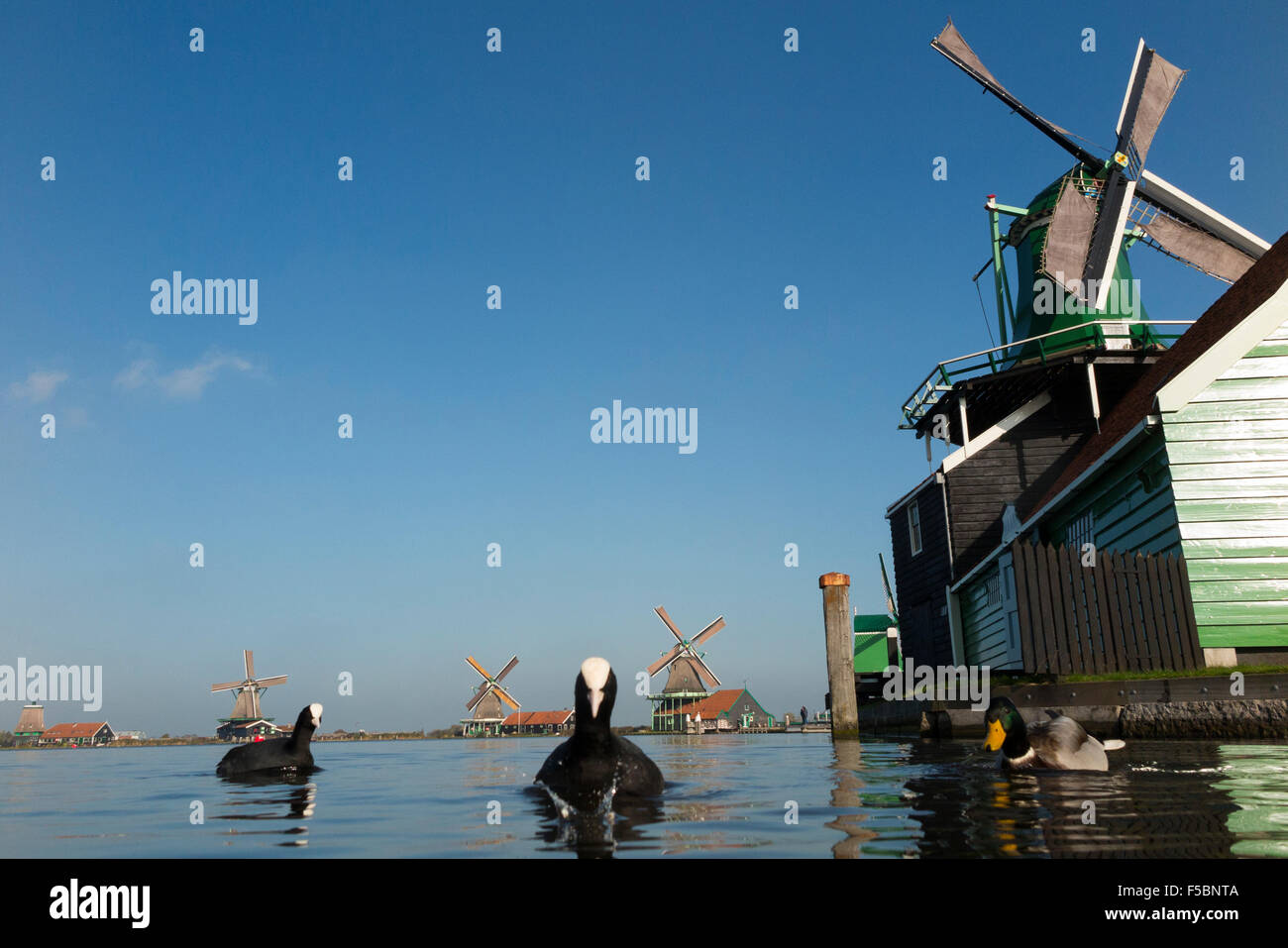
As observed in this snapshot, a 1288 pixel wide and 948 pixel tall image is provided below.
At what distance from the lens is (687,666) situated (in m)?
78.1

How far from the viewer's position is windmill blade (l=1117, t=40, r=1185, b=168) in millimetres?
25250

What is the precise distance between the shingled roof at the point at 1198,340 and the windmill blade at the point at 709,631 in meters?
55.0

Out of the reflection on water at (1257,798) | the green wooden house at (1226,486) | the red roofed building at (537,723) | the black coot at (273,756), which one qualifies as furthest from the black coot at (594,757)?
the red roofed building at (537,723)

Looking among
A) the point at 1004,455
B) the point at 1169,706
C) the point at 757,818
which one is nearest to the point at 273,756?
the point at 757,818

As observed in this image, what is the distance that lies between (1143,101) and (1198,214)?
395cm

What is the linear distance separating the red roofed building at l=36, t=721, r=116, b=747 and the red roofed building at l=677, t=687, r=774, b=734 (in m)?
65.4

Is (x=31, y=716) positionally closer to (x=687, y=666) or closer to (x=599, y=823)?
(x=687, y=666)

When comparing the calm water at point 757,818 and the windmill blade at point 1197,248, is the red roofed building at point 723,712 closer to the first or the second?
the windmill blade at point 1197,248

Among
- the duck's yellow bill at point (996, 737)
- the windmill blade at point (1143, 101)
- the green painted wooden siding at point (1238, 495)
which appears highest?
the windmill blade at point (1143, 101)

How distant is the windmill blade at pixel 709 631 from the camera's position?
71688mm

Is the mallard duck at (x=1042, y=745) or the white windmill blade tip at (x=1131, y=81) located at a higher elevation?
the white windmill blade tip at (x=1131, y=81)
